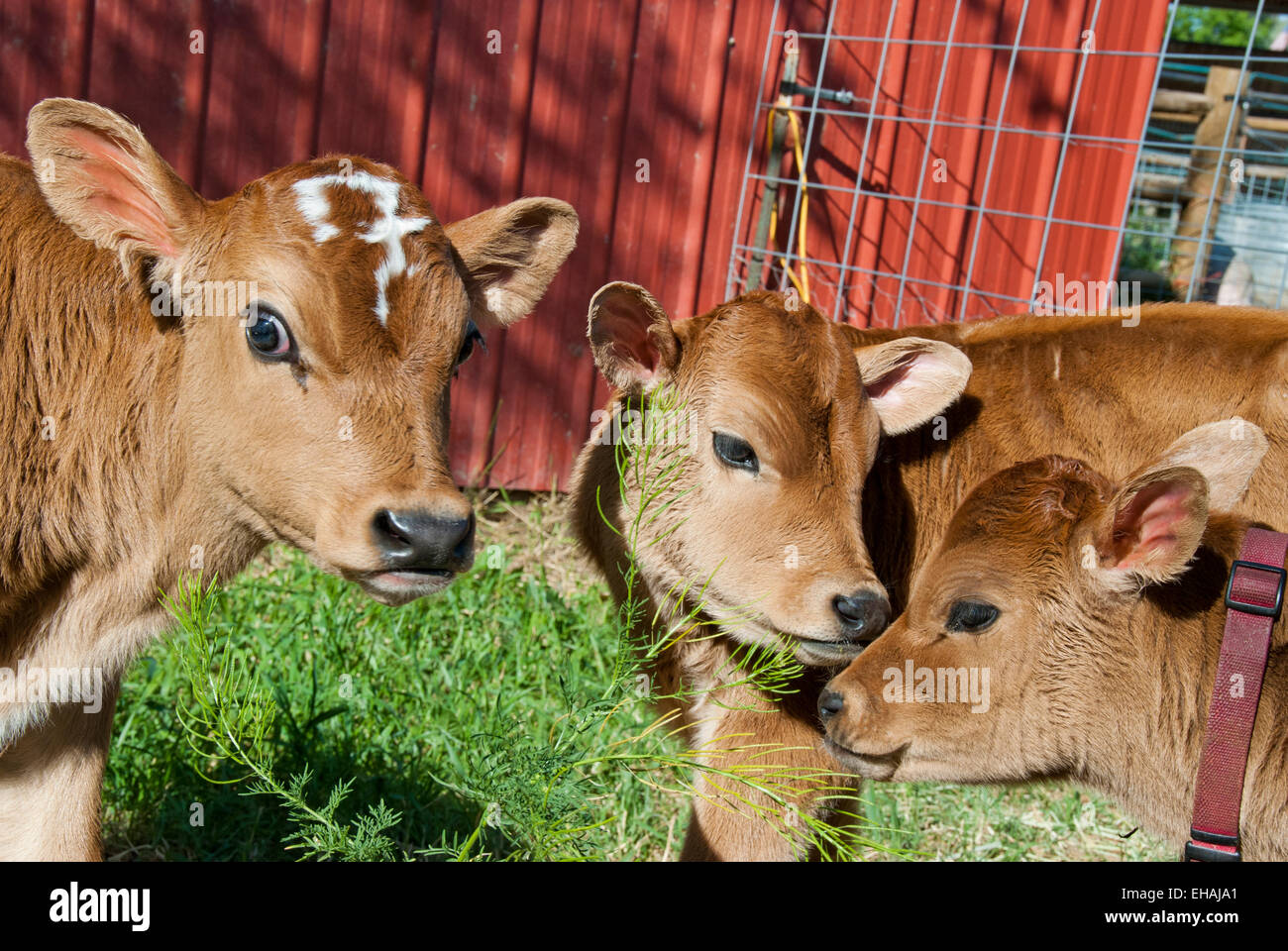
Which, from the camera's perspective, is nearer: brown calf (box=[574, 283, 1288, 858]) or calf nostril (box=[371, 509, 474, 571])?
calf nostril (box=[371, 509, 474, 571])

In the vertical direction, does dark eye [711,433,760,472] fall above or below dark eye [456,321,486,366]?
below

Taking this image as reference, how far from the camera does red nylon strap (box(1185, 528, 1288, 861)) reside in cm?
318

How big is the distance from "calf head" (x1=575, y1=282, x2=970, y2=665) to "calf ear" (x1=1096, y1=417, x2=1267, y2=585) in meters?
0.70

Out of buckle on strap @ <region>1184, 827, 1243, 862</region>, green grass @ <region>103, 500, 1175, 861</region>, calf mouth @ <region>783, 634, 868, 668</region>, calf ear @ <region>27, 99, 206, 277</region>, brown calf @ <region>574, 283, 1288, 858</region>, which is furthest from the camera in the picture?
green grass @ <region>103, 500, 1175, 861</region>

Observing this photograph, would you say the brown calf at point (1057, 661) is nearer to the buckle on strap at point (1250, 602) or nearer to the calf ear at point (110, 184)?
the buckle on strap at point (1250, 602)

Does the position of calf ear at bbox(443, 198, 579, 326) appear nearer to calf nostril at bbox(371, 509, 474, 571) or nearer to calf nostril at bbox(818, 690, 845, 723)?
calf nostril at bbox(371, 509, 474, 571)

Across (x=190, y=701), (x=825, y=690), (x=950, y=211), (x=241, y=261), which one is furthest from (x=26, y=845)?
(x=950, y=211)

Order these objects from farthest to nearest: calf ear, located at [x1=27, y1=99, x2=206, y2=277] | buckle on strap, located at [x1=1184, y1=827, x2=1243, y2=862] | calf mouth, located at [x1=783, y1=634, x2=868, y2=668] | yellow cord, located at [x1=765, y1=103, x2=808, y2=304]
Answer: yellow cord, located at [x1=765, y1=103, x2=808, y2=304] → calf mouth, located at [x1=783, y1=634, x2=868, y2=668] → calf ear, located at [x1=27, y1=99, x2=206, y2=277] → buckle on strap, located at [x1=1184, y1=827, x2=1243, y2=862]

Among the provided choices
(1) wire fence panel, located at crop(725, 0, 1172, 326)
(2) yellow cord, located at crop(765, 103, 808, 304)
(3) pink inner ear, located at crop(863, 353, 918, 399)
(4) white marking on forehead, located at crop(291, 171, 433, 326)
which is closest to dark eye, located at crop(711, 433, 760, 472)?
(3) pink inner ear, located at crop(863, 353, 918, 399)

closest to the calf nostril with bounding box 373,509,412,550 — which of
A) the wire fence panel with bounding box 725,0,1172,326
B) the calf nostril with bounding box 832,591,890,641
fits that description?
the calf nostril with bounding box 832,591,890,641

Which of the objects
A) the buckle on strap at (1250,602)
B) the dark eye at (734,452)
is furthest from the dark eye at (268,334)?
the buckle on strap at (1250,602)

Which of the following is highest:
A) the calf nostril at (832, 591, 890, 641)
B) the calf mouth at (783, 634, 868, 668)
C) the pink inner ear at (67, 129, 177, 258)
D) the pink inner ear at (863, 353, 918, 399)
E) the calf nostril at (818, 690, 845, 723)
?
the pink inner ear at (67, 129, 177, 258)

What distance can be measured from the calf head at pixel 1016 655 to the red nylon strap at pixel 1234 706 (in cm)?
26
